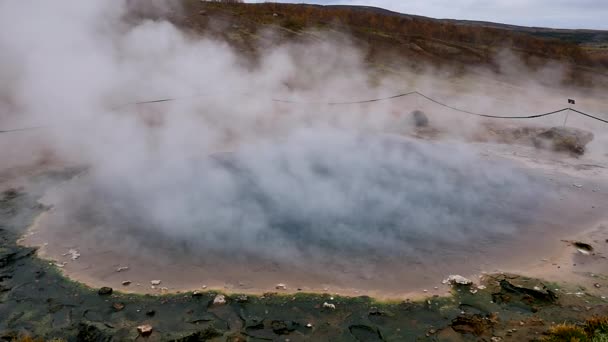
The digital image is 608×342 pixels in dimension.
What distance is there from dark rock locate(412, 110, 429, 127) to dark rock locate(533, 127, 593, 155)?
2060mm

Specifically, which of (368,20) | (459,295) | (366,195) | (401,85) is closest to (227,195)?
A: (366,195)

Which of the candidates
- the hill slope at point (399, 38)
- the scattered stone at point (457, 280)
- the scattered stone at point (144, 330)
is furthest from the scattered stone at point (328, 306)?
the hill slope at point (399, 38)

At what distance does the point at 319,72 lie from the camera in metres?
11.9

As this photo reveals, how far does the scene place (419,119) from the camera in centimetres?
889

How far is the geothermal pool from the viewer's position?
3.85 meters

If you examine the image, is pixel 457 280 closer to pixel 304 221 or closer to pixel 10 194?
pixel 304 221

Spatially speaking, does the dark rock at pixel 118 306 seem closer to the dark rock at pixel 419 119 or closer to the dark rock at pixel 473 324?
the dark rock at pixel 473 324

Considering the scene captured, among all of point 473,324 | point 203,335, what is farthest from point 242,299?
point 473,324

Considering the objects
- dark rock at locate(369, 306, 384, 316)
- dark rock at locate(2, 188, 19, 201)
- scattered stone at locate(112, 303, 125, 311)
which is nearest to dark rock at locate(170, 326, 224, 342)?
scattered stone at locate(112, 303, 125, 311)

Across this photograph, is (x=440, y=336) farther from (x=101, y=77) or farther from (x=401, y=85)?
(x=401, y=85)

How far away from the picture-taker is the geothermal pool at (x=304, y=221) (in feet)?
12.6

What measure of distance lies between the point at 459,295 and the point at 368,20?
1729 cm

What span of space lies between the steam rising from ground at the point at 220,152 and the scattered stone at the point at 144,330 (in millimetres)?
1109

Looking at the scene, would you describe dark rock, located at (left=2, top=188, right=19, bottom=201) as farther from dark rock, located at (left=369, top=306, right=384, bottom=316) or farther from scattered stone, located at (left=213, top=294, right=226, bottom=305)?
dark rock, located at (left=369, top=306, right=384, bottom=316)
